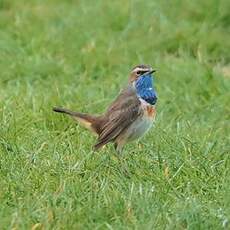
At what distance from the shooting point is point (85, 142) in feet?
24.7

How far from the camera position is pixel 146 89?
750cm

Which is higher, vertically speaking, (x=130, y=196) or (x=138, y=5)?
(x=130, y=196)

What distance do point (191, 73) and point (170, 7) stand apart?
1998 millimetres

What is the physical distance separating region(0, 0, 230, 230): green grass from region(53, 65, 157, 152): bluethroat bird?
0.13m

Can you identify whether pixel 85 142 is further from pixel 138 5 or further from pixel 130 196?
pixel 138 5

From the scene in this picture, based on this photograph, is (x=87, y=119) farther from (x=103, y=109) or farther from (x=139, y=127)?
(x=103, y=109)

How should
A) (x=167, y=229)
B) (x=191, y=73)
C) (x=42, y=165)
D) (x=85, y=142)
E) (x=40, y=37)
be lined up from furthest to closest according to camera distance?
(x=40, y=37) → (x=191, y=73) → (x=85, y=142) → (x=42, y=165) → (x=167, y=229)

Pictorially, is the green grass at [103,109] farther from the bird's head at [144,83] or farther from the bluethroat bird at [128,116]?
the bird's head at [144,83]

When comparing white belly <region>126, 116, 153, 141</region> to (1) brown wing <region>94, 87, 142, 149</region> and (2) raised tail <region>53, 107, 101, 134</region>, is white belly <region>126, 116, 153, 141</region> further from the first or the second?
(2) raised tail <region>53, 107, 101, 134</region>

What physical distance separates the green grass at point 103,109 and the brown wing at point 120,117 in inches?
5.8

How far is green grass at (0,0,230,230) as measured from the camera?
609 centimetres

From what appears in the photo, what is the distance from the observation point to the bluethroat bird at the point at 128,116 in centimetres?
727

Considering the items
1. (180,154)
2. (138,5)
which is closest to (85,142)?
(180,154)

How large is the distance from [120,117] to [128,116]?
0.21 ft
